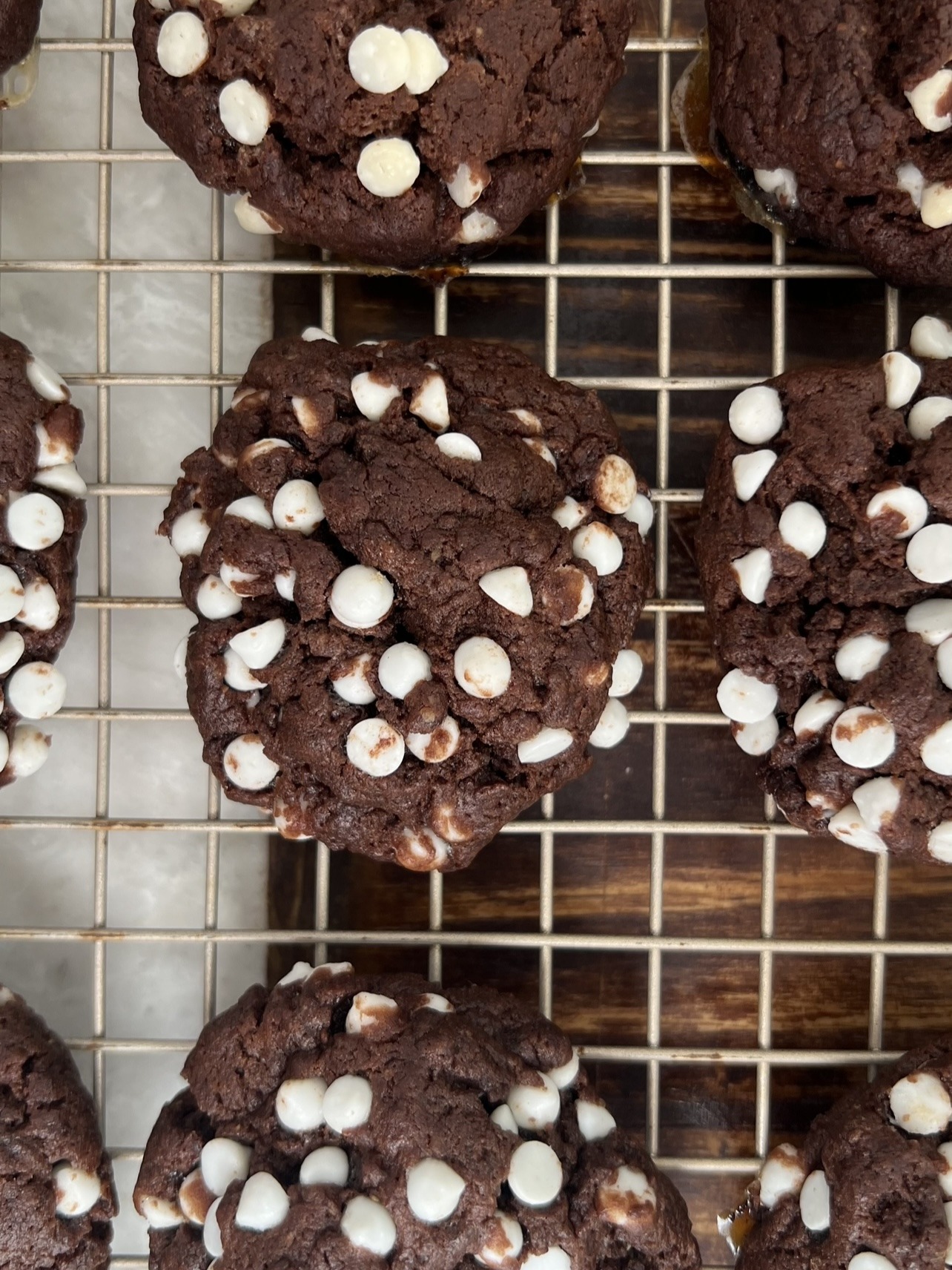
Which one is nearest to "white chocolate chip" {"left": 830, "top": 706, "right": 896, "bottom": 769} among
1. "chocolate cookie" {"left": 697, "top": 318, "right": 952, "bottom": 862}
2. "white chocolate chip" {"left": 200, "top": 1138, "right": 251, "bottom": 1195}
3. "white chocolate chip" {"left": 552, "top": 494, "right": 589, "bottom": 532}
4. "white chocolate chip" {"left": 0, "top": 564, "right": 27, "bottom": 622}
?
"chocolate cookie" {"left": 697, "top": 318, "right": 952, "bottom": 862}

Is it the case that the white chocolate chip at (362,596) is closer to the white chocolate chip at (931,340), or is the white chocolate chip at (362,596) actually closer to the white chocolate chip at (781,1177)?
the white chocolate chip at (931,340)

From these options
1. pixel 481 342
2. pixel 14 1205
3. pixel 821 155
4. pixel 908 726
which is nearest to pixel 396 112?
pixel 481 342

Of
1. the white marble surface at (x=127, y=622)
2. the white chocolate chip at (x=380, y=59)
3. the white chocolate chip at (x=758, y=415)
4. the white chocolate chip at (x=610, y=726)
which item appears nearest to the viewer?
the white chocolate chip at (x=380, y=59)

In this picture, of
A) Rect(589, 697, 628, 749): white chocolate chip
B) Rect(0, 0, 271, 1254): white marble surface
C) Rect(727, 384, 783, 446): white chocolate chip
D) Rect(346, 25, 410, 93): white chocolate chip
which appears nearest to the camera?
Rect(346, 25, 410, 93): white chocolate chip

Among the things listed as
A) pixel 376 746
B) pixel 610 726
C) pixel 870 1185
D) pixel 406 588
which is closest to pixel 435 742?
pixel 376 746

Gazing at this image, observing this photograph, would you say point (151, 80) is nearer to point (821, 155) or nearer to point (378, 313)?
point (378, 313)

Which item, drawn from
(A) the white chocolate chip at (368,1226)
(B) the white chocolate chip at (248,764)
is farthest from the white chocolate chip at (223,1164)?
(B) the white chocolate chip at (248,764)

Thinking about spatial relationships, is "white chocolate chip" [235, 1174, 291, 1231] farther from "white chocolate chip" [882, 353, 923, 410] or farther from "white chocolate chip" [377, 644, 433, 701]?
"white chocolate chip" [882, 353, 923, 410]
